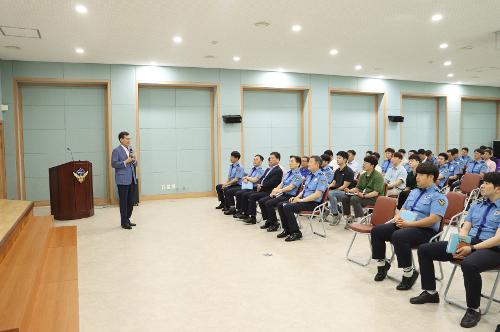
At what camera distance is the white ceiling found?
5.71 meters

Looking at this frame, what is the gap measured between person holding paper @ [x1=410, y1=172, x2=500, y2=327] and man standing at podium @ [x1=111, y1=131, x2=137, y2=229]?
4.74 meters

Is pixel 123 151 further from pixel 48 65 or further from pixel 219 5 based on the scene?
pixel 48 65

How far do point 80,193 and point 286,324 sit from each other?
18.8 ft

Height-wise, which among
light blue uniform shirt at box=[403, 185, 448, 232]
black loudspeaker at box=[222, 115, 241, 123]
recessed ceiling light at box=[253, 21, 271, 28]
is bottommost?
light blue uniform shirt at box=[403, 185, 448, 232]

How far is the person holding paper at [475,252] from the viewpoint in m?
3.02

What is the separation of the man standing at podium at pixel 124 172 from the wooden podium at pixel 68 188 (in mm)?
1258

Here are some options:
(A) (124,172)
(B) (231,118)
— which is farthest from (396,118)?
(A) (124,172)

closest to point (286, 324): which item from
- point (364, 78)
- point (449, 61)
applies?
point (449, 61)

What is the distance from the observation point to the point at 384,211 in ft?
14.3

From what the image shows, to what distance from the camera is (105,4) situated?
18.1 feet

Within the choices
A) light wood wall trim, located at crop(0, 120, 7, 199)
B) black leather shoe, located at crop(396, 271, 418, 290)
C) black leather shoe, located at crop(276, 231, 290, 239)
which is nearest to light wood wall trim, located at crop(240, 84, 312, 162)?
black leather shoe, located at crop(276, 231, 290, 239)

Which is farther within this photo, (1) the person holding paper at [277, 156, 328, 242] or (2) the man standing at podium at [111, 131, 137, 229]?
(2) the man standing at podium at [111, 131, 137, 229]

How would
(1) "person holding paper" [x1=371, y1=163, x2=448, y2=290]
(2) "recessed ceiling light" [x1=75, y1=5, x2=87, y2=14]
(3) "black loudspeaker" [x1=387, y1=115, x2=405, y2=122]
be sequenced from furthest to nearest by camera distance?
(3) "black loudspeaker" [x1=387, y1=115, x2=405, y2=122]
(2) "recessed ceiling light" [x1=75, y1=5, x2=87, y2=14]
(1) "person holding paper" [x1=371, y1=163, x2=448, y2=290]

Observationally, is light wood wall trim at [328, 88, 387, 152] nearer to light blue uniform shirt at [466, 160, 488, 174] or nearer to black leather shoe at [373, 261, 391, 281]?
light blue uniform shirt at [466, 160, 488, 174]
